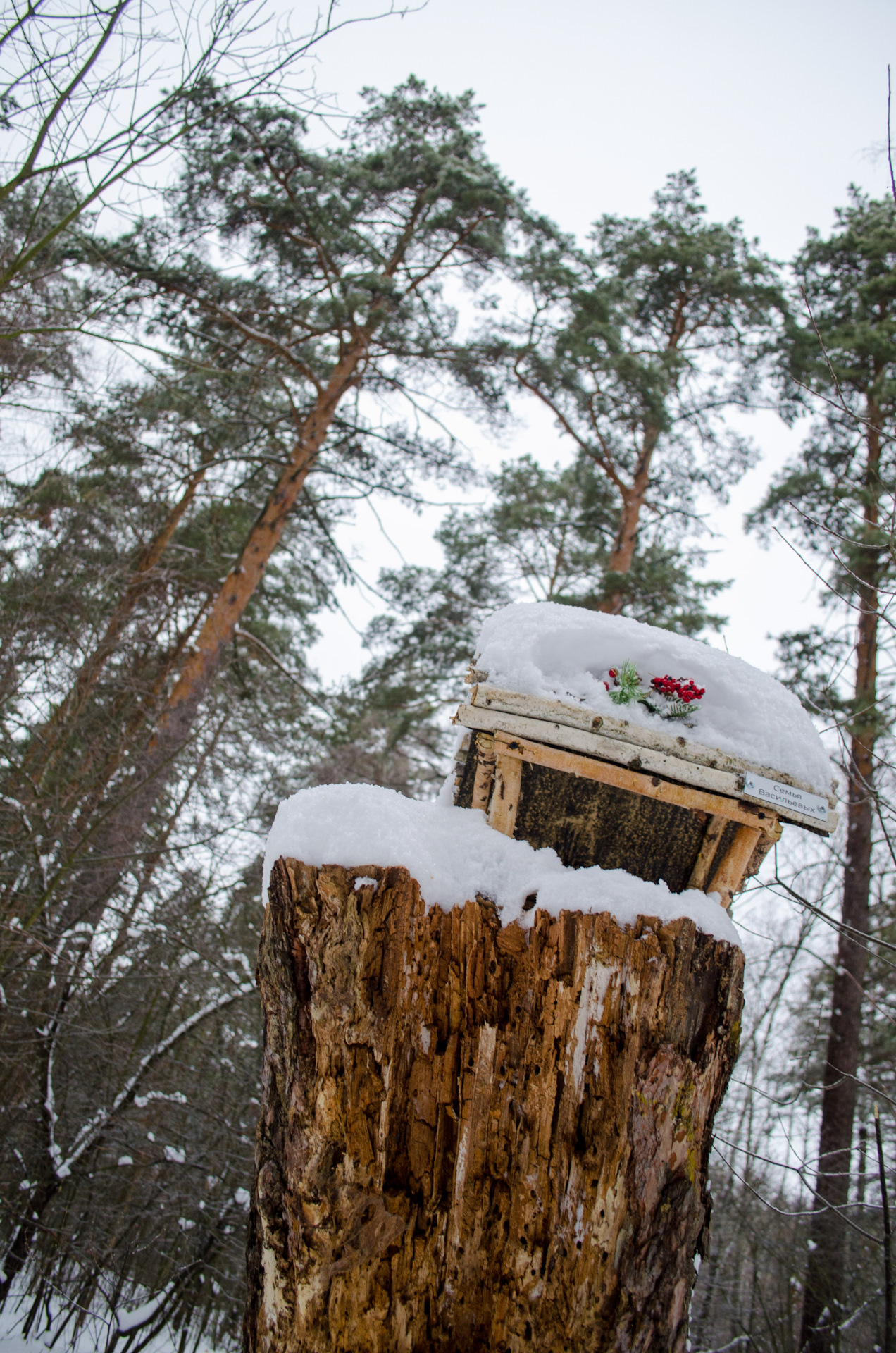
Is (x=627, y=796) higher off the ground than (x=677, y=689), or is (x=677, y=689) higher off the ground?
(x=677, y=689)

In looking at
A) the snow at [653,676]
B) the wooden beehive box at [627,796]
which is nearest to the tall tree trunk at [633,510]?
the snow at [653,676]

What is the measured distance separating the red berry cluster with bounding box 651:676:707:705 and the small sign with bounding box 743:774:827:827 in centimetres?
35

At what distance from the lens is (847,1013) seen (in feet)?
22.4

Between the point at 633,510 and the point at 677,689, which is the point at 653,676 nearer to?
the point at 677,689

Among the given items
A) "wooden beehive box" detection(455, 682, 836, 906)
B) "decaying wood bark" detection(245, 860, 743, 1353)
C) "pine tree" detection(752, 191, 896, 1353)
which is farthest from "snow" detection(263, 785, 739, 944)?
"pine tree" detection(752, 191, 896, 1353)

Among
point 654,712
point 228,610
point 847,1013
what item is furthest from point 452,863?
point 847,1013

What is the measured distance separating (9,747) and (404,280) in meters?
6.19

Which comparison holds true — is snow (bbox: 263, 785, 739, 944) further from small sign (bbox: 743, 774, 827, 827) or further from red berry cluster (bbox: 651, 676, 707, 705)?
red berry cluster (bbox: 651, 676, 707, 705)

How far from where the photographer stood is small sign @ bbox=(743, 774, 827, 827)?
7.72 ft

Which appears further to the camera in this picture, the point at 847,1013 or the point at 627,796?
the point at 847,1013

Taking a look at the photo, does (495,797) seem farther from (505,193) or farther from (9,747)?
(505,193)

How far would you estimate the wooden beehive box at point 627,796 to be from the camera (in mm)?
2408

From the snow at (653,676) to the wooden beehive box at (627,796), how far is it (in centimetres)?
6

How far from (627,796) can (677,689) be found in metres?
0.44
